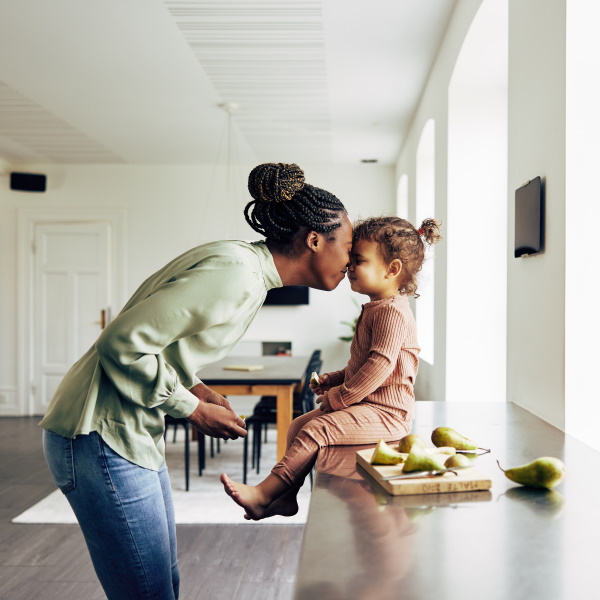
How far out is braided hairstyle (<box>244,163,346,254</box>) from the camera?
1436mm

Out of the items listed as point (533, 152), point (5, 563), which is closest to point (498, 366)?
point (533, 152)

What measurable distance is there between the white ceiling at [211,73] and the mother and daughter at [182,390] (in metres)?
2.37

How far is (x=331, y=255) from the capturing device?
1483mm

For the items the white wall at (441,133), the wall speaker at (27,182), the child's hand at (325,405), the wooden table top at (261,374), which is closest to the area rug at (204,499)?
the wooden table top at (261,374)

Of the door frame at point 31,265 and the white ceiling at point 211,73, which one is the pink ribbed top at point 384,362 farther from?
the door frame at point 31,265

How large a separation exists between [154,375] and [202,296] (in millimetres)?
176

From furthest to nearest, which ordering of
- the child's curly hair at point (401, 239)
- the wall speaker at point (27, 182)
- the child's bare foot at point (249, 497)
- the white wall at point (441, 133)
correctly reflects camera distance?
the wall speaker at point (27, 182) < the white wall at point (441, 133) < the child's curly hair at point (401, 239) < the child's bare foot at point (249, 497)

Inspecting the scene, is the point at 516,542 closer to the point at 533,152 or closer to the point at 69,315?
the point at 533,152

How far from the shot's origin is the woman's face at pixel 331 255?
1.47 meters

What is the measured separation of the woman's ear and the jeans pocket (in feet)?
2.06

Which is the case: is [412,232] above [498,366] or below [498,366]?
above

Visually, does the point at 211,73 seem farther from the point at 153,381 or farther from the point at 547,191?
the point at 153,381

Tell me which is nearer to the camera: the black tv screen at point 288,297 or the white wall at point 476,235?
the white wall at point 476,235

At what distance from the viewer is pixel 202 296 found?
1.24 metres
